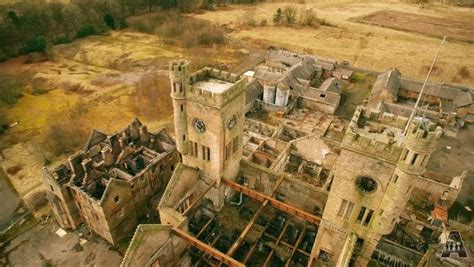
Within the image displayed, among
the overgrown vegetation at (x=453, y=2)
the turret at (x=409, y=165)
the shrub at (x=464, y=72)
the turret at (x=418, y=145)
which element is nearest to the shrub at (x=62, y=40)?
the turret at (x=409, y=165)

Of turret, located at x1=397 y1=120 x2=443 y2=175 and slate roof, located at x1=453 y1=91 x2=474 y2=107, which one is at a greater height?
turret, located at x1=397 y1=120 x2=443 y2=175

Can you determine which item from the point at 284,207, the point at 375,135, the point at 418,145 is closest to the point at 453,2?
the point at 375,135

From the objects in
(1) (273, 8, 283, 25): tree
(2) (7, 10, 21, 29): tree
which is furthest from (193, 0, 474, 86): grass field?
(2) (7, 10, 21, 29): tree

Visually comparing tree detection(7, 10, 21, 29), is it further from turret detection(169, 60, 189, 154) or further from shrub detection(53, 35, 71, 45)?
turret detection(169, 60, 189, 154)

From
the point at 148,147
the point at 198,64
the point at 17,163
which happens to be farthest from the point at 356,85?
the point at 17,163

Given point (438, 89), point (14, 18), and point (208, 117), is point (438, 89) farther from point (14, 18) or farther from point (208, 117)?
point (14, 18)
